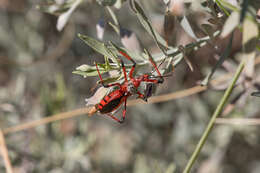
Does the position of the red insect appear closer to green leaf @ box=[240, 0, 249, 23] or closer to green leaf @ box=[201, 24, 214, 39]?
green leaf @ box=[201, 24, 214, 39]

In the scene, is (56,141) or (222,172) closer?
(56,141)

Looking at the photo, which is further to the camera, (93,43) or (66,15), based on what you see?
(66,15)

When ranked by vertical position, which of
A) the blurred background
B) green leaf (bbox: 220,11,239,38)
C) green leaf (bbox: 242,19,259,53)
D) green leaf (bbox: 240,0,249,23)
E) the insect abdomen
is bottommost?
the blurred background

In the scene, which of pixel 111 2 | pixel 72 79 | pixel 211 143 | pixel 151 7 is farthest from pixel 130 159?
pixel 111 2

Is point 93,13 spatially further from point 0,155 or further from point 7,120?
point 0,155

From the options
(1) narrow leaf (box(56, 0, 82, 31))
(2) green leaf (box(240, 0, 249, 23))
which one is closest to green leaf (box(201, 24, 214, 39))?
(2) green leaf (box(240, 0, 249, 23))

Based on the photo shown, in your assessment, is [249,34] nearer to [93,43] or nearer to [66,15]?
[93,43]

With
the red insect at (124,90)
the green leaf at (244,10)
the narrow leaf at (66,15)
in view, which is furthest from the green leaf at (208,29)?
the narrow leaf at (66,15)

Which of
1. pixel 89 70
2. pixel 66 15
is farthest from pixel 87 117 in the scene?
pixel 89 70
